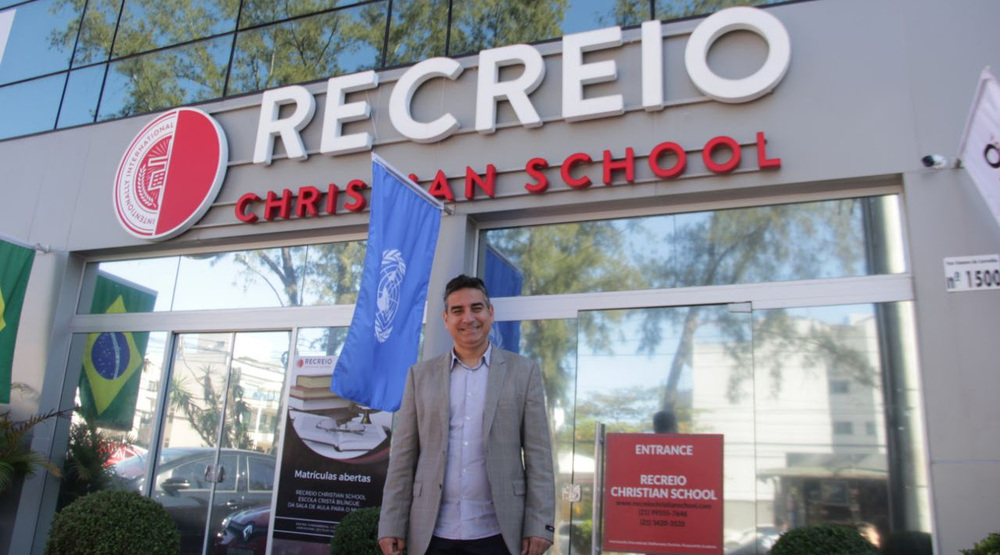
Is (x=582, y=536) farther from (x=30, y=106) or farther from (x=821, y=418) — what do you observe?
(x=30, y=106)

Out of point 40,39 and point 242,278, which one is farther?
point 40,39

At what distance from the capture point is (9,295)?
8.20 meters

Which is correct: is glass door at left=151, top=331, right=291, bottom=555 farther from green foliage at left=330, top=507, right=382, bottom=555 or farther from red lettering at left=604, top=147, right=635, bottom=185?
red lettering at left=604, top=147, right=635, bottom=185

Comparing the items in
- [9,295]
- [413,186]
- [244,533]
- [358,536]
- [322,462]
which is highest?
[413,186]

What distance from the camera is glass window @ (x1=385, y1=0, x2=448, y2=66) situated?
8031mm

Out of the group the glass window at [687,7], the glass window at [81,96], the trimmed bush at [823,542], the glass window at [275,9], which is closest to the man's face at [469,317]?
the trimmed bush at [823,542]

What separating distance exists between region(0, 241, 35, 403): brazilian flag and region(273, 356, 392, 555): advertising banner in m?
3.10

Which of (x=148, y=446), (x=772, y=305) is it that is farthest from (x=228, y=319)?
(x=772, y=305)

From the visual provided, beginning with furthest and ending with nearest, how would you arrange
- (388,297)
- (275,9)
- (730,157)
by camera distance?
(275,9)
(730,157)
(388,297)

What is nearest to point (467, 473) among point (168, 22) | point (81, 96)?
point (168, 22)

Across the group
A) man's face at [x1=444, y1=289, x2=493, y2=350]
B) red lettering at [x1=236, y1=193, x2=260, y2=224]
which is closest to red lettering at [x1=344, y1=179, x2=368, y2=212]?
red lettering at [x1=236, y1=193, x2=260, y2=224]

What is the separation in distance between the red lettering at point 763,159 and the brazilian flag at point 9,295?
24.8 ft

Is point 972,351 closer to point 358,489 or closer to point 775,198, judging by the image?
point 775,198

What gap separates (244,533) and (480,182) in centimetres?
396
